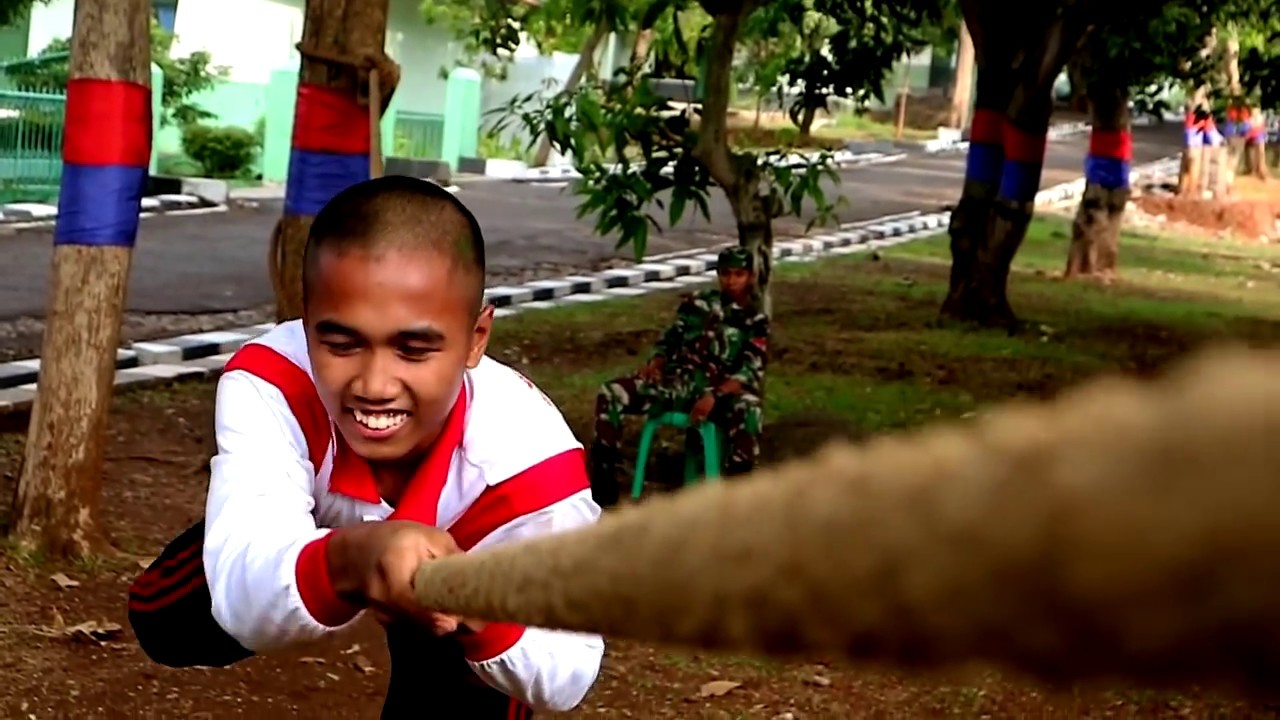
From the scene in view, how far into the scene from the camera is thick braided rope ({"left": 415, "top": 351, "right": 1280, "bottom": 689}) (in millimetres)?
479

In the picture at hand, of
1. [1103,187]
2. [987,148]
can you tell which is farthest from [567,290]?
[1103,187]

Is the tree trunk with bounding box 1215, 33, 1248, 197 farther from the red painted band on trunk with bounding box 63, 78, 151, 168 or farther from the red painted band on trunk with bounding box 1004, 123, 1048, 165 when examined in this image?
the red painted band on trunk with bounding box 63, 78, 151, 168

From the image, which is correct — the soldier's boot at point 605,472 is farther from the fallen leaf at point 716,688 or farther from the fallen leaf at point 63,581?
the fallen leaf at point 63,581

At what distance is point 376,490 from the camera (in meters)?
2.48

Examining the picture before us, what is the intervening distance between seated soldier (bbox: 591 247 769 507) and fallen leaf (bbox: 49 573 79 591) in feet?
7.41

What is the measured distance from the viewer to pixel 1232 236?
25.8 metres

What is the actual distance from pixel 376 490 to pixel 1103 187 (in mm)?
15550

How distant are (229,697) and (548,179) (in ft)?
67.5

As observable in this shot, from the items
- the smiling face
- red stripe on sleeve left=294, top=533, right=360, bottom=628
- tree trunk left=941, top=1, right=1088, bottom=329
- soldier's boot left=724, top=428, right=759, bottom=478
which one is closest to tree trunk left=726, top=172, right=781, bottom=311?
soldier's boot left=724, top=428, right=759, bottom=478

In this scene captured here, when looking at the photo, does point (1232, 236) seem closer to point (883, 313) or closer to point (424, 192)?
point (883, 313)

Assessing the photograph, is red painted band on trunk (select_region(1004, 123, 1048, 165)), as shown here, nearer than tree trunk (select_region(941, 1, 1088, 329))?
No

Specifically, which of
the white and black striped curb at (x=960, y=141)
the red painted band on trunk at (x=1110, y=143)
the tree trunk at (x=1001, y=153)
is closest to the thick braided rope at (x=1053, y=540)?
the tree trunk at (x=1001, y=153)

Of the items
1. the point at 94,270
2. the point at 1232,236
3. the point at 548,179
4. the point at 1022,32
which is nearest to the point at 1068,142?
the point at 1232,236

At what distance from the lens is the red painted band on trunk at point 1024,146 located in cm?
1262
